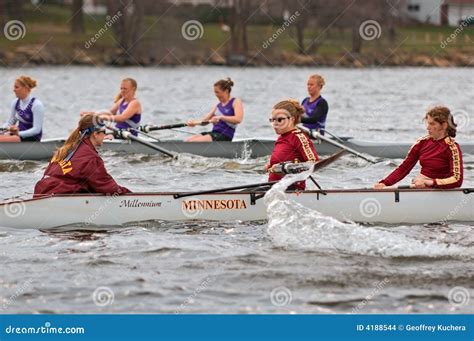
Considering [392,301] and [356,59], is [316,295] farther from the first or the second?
[356,59]

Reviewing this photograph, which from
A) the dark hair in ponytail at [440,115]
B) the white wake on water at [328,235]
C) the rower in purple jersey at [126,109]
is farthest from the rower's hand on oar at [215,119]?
the dark hair in ponytail at [440,115]

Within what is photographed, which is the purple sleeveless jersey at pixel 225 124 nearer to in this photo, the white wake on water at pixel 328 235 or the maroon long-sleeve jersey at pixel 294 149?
the maroon long-sleeve jersey at pixel 294 149

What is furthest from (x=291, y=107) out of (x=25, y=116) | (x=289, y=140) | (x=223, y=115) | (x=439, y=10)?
(x=439, y=10)

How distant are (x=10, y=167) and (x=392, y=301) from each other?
35.5 feet

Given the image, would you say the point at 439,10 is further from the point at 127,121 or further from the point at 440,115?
the point at 440,115

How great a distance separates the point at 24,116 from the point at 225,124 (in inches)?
144

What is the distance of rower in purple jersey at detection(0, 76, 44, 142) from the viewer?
1847cm

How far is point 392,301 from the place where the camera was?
9906 millimetres

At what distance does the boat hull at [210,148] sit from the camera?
19.6 m

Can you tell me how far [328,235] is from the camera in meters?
12.1

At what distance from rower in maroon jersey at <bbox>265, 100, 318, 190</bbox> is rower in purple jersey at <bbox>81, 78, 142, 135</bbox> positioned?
22.8ft

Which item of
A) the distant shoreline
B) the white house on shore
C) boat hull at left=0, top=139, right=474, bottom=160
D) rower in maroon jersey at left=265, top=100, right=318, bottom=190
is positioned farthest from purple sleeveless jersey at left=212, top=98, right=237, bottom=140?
the white house on shore

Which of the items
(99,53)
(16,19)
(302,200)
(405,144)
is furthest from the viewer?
(16,19)
